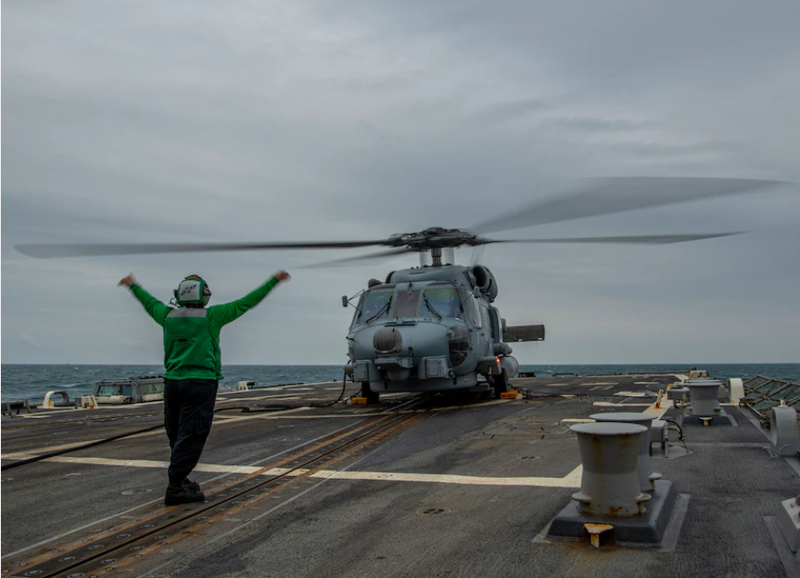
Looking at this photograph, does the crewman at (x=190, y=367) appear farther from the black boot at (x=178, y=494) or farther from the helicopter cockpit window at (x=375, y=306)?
the helicopter cockpit window at (x=375, y=306)

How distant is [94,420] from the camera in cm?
1426

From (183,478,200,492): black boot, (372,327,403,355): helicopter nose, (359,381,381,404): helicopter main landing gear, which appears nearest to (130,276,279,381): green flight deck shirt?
(183,478,200,492): black boot

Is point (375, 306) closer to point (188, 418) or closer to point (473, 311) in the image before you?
point (473, 311)

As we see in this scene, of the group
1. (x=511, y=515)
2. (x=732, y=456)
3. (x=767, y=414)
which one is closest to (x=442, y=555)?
(x=511, y=515)

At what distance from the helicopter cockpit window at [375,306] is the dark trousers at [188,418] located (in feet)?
30.1

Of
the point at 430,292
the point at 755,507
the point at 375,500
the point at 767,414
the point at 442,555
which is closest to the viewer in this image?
the point at 442,555

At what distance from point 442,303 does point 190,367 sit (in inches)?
378

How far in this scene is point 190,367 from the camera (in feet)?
19.8

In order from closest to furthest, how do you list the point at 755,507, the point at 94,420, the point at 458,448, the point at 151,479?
1. the point at 755,507
2. the point at 151,479
3. the point at 458,448
4. the point at 94,420

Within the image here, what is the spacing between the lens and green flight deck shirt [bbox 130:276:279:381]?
6031 millimetres

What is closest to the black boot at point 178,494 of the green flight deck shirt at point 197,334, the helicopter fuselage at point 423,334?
the green flight deck shirt at point 197,334

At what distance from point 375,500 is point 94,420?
10.4 m

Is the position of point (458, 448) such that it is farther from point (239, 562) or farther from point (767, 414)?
point (767, 414)

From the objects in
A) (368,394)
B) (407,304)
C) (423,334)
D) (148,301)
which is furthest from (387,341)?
(148,301)
